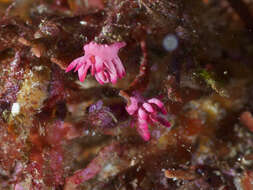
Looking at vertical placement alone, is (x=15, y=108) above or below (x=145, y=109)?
below

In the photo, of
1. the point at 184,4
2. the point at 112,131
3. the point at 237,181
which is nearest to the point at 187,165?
the point at 237,181

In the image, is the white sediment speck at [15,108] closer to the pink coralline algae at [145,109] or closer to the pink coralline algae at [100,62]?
the pink coralline algae at [100,62]

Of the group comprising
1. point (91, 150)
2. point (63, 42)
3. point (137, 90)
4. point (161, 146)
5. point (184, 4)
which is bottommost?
point (91, 150)

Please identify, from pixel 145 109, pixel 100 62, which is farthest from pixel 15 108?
pixel 145 109

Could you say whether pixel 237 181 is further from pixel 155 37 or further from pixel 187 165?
pixel 155 37

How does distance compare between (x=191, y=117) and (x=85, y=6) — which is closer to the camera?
(x=191, y=117)

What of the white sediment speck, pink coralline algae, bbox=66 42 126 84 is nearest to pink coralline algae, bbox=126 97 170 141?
pink coralline algae, bbox=66 42 126 84

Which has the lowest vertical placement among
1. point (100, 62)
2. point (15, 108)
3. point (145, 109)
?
point (15, 108)

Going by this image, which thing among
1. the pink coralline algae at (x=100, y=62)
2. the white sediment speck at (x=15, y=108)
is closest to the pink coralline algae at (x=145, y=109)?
the pink coralline algae at (x=100, y=62)

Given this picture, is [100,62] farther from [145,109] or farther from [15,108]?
[15,108]
